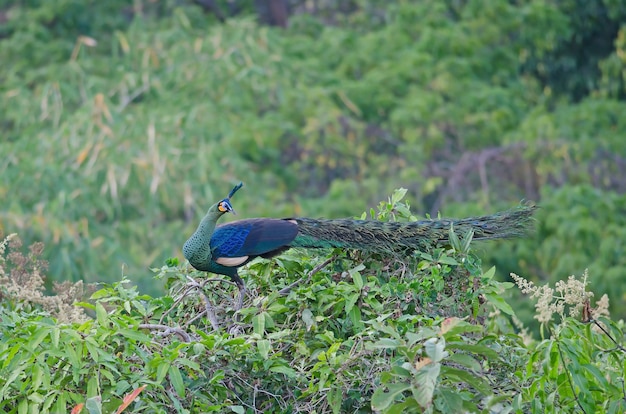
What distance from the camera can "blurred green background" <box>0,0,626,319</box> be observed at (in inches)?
387

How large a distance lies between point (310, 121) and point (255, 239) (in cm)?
733

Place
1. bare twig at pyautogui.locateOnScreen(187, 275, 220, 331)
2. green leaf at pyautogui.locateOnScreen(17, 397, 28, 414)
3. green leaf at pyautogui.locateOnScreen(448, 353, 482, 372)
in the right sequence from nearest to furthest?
green leaf at pyautogui.locateOnScreen(448, 353, 482, 372), green leaf at pyautogui.locateOnScreen(17, 397, 28, 414), bare twig at pyautogui.locateOnScreen(187, 275, 220, 331)

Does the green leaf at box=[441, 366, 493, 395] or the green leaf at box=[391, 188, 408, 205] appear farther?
the green leaf at box=[391, 188, 408, 205]

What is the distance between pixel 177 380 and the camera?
3254mm

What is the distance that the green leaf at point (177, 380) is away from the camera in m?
3.24

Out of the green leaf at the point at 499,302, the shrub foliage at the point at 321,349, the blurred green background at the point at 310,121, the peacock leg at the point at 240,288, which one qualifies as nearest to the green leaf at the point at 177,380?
the shrub foliage at the point at 321,349

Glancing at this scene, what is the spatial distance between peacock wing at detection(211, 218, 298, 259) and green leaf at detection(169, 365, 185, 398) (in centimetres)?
86

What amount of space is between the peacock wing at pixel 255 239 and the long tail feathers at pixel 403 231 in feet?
0.15

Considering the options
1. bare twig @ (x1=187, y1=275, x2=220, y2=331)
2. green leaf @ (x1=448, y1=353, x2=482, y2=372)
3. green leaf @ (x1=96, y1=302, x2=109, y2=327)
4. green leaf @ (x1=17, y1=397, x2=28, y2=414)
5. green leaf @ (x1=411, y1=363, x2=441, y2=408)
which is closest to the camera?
green leaf @ (x1=411, y1=363, x2=441, y2=408)

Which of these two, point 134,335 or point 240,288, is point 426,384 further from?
point 240,288

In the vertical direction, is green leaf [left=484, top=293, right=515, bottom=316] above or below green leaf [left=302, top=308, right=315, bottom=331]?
above

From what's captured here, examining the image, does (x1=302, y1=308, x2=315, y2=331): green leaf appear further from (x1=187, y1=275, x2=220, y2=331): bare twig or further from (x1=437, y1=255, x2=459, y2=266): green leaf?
(x1=437, y1=255, x2=459, y2=266): green leaf

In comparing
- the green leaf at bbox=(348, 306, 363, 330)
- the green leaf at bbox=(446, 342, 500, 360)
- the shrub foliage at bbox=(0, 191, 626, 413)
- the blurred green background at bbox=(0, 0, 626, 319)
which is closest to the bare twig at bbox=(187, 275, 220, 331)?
the shrub foliage at bbox=(0, 191, 626, 413)

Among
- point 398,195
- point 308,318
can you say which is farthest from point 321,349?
point 398,195
